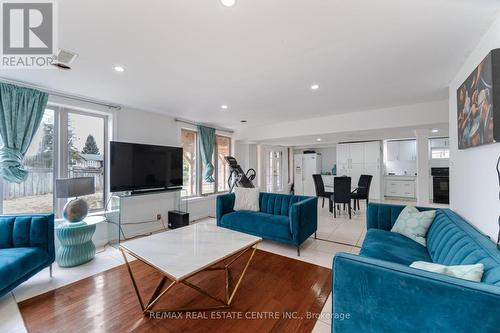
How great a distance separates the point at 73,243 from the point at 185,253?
1.77 m

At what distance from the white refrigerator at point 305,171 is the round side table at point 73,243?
23.5 feet

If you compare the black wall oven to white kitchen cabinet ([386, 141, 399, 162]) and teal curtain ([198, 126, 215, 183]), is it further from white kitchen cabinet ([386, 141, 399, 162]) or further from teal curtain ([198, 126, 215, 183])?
teal curtain ([198, 126, 215, 183])

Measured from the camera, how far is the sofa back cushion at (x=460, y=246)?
3.61ft

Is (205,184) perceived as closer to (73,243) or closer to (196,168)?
(196,168)

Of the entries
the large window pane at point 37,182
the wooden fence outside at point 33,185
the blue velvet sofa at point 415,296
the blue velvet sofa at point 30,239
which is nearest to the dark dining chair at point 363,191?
the blue velvet sofa at point 415,296

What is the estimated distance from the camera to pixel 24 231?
7.17ft

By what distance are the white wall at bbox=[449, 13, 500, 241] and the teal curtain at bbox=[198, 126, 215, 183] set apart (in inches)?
171

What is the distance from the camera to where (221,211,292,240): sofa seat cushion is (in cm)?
302

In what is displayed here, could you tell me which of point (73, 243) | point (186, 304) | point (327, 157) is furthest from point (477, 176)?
point (327, 157)

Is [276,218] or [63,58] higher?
[63,58]

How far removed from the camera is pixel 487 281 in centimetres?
102

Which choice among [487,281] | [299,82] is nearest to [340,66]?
[299,82]

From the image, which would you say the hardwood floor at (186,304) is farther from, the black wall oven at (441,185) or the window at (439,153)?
the window at (439,153)

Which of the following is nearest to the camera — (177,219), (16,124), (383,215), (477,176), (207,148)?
(477,176)
